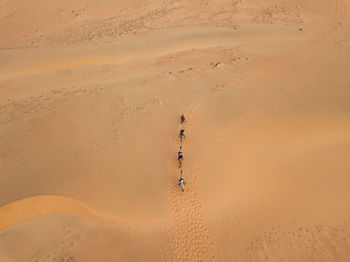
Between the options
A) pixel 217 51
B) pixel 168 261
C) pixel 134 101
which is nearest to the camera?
pixel 168 261

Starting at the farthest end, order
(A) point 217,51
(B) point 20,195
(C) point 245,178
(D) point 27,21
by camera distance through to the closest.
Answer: (D) point 27,21, (A) point 217,51, (C) point 245,178, (B) point 20,195

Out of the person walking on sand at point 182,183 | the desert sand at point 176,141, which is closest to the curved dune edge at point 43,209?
the desert sand at point 176,141

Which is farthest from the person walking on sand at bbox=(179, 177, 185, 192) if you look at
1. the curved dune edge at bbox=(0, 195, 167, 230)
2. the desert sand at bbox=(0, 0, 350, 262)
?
the curved dune edge at bbox=(0, 195, 167, 230)

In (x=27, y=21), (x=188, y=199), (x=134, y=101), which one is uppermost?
(x=27, y=21)

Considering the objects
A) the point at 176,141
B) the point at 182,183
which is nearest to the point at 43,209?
the point at 182,183

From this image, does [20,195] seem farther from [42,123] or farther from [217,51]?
[217,51]

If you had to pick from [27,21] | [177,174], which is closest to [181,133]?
[177,174]

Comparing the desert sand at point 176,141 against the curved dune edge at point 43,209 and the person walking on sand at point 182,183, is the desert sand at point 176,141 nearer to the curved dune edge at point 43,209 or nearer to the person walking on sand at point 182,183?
the curved dune edge at point 43,209
